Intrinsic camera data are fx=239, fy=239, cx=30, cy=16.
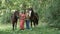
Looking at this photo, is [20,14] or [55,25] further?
[55,25]

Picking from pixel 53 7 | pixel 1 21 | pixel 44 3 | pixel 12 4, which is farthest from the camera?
pixel 1 21

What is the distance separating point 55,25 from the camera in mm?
20484

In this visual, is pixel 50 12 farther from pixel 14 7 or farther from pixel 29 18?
pixel 14 7

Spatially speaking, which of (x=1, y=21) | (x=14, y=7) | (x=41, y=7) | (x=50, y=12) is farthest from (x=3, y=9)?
(x=50, y=12)

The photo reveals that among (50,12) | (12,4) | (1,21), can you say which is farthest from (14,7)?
(50,12)

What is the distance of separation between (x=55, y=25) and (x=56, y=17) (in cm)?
69

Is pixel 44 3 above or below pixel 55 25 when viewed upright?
above

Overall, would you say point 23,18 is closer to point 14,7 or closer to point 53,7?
point 53,7

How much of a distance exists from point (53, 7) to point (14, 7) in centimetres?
910

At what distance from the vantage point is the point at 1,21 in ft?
103

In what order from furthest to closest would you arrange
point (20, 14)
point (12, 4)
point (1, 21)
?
point (1, 21) < point (12, 4) < point (20, 14)

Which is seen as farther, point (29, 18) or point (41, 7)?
point (41, 7)

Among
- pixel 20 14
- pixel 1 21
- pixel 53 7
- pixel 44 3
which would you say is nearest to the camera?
pixel 20 14

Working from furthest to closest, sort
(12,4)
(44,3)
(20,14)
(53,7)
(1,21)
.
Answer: (1,21) → (12,4) → (44,3) → (53,7) → (20,14)
